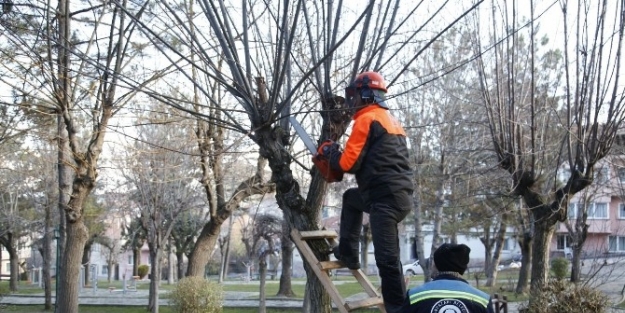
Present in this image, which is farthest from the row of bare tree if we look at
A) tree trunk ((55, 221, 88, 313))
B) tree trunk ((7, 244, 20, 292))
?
tree trunk ((7, 244, 20, 292))

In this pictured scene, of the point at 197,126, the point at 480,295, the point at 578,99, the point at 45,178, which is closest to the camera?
the point at 480,295

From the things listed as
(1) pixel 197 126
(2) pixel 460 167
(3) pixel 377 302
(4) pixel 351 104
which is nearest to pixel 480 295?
(3) pixel 377 302

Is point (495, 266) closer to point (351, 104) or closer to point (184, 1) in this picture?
point (184, 1)

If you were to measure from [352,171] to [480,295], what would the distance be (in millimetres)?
1733

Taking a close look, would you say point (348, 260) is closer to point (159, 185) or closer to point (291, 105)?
point (291, 105)

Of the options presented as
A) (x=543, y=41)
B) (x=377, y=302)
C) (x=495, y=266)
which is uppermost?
(x=543, y=41)

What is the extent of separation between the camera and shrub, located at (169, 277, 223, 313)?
59.6 feet

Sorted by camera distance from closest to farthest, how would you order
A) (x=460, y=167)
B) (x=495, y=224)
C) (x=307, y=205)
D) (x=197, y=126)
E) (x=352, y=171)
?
(x=352, y=171), (x=307, y=205), (x=197, y=126), (x=460, y=167), (x=495, y=224)

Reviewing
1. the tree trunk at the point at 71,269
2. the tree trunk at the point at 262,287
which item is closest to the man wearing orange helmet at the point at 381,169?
the tree trunk at the point at 71,269

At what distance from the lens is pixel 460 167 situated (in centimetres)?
2116

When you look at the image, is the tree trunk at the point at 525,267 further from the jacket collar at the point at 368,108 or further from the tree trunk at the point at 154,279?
the jacket collar at the point at 368,108

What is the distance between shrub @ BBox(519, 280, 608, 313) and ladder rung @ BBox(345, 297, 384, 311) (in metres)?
5.34

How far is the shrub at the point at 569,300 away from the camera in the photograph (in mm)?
10594

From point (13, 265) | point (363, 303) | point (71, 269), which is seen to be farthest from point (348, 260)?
point (13, 265)
